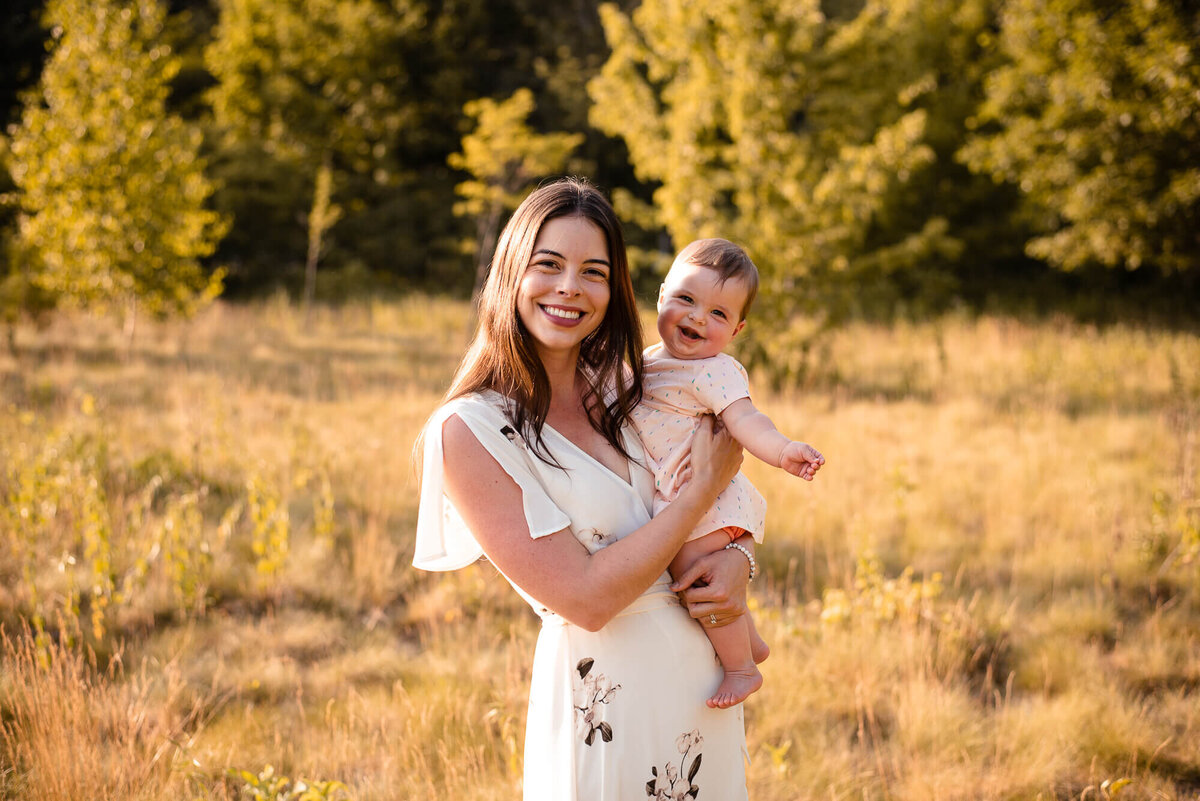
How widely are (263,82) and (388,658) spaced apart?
2084cm

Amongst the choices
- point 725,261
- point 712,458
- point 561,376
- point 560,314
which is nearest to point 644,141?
point 725,261

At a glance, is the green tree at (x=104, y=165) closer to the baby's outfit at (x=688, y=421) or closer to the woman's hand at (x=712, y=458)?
the baby's outfit at (x=688, y=421)

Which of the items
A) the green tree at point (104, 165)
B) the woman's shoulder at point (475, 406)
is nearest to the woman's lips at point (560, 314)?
the woman's shoulder at point (475, 406)

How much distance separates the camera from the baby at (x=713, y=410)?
74.6 inches

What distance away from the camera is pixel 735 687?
187 centimetres

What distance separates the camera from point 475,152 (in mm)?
14078

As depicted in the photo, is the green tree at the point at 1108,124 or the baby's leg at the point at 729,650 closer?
the baby's leg at the point at 729,650

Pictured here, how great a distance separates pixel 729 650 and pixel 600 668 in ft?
1.00

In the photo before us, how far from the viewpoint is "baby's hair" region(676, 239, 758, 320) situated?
2123 mm

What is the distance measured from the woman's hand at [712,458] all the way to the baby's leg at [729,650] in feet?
0.54

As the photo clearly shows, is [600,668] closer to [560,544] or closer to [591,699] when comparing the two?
[591,699]

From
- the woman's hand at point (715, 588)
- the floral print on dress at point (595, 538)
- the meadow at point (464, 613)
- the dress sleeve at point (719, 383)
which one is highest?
the dress sleeve at point (719, 383)

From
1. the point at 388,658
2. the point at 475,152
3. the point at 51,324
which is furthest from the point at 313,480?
the point at 475,152

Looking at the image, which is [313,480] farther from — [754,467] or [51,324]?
[51,324]
